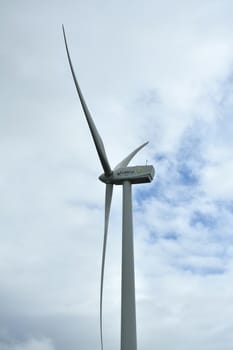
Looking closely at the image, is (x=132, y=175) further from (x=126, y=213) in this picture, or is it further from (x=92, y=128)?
(x=92, y=128)

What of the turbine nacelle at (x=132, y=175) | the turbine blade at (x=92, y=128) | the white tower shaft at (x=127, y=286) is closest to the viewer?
the white tower shaft at (x=127, y=286)

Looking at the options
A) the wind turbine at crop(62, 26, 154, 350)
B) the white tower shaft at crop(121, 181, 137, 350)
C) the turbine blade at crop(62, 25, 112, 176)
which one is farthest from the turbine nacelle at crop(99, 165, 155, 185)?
the white tower shaft at crop(121, 181, 137, 350)

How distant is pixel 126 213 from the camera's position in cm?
3678

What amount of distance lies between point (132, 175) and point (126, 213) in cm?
423

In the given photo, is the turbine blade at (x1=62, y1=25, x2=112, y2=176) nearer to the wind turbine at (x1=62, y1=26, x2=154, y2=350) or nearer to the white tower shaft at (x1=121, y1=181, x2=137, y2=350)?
the wind turbine at (x1=62, y1=26, x2=154, y2=350)

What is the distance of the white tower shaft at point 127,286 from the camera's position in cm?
3188

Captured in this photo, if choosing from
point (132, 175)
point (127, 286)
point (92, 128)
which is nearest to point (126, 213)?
point (132, 175)

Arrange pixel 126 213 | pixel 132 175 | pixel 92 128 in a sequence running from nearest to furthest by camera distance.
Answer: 1. pixel 126 213
2. pixel 92 128
3. pixel 132 175

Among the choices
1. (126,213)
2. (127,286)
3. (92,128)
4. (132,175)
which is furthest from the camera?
(132,175)

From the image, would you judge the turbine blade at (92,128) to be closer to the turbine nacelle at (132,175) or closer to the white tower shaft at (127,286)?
the turbine nacelle at (132,175)

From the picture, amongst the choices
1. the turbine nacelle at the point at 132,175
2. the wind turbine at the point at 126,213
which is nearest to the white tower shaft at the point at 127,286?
the wind turbine at the point at 126,213

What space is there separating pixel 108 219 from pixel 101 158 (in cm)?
481

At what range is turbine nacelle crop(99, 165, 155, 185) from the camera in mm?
39656

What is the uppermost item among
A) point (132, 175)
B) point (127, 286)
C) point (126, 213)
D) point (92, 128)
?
point (92, 128)
